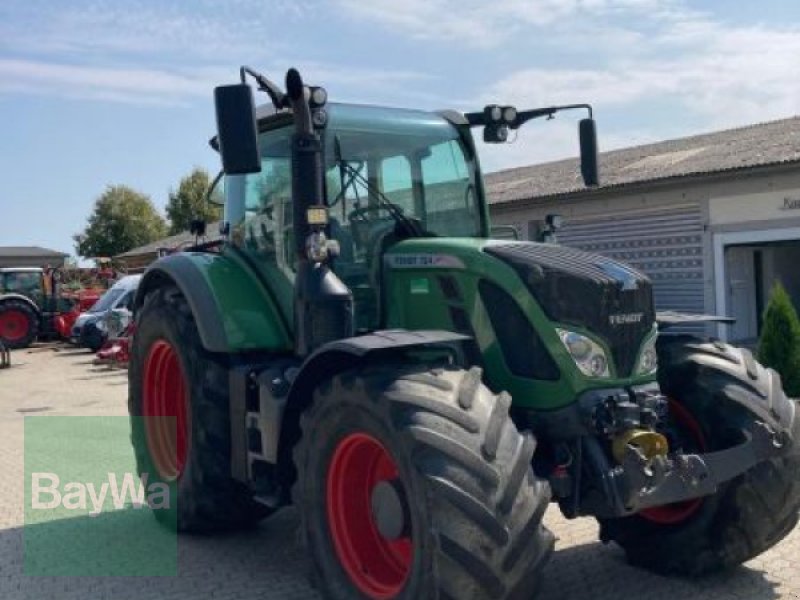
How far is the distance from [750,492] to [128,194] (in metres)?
62.5

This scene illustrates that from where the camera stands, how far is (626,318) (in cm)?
436

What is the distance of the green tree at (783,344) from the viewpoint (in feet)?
36.4

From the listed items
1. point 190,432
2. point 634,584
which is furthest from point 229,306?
point 634,584

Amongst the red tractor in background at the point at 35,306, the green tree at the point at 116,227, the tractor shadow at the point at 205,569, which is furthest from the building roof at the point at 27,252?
the tractor shadow at the point at 205,569

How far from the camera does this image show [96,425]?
11.3 meters

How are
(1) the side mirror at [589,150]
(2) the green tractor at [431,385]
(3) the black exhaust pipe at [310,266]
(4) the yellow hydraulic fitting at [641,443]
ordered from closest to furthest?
(2) the green tractor at [431,385] < (4) the yellow hydraulic fitting at [641,443] < (3) the black exhaust pipe at [310,266] < (1) the side mirror at [589,150]

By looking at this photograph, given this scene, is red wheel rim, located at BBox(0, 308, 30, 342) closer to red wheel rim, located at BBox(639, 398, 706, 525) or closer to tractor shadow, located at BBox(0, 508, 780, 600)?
tractor shadow, located at BBox(0, 508, 780, 600)

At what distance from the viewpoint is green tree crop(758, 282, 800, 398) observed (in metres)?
11.1

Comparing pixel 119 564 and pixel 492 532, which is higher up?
pixel 492 532

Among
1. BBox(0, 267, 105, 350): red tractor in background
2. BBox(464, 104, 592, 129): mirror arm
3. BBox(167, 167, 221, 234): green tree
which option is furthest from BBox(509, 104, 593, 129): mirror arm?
BBox(167, 167, 221, 234): green tree

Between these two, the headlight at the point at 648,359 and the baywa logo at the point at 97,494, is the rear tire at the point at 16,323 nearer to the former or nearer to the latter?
the baywa logo at the point at 97,494

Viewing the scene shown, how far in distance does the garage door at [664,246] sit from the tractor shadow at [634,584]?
1258 centimetres


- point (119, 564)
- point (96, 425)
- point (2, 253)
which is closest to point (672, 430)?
point (119, 564)

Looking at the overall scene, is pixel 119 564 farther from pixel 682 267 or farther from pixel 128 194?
pixel 128 194
